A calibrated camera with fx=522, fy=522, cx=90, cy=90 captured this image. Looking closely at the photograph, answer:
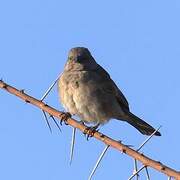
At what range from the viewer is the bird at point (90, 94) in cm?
715

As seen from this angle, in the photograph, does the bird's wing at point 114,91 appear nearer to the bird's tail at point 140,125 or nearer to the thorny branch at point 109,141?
the bird's tail at point 140,125

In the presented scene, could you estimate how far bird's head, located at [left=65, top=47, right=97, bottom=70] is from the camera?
7.70 meters

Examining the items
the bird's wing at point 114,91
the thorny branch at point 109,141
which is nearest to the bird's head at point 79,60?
the bird's wing at point 114,91

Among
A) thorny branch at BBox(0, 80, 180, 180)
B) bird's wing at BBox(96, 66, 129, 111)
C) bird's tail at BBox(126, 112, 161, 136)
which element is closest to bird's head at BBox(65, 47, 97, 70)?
bird's wing at BBox(96, 66, 129, 111)

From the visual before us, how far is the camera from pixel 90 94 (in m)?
7.19

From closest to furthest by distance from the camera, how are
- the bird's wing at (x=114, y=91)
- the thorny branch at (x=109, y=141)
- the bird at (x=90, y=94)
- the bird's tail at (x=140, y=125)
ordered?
the thorny branch at (x=109, y=141) < the bird's tail at (x=140, y=125) < the bird at (x=90, y=94) < the bird's wing at (x=114, y=91)

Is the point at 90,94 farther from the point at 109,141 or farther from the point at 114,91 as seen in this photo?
the point at 109,141

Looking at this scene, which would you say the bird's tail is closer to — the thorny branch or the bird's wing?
the bird's wing

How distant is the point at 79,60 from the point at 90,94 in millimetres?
792

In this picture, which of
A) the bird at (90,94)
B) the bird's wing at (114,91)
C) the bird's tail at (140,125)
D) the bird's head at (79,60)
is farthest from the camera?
the bird's head at (79,60)

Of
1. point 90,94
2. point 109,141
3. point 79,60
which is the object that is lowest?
point 109,141

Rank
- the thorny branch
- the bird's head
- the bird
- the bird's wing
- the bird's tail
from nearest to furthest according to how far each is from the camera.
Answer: the thorny branch
the bird's tail
the bird
the bird's wing
the bird's head

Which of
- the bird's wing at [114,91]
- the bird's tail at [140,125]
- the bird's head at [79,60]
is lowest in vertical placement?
the bird's tail at [140,125]

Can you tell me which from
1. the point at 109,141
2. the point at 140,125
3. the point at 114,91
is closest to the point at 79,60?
the point at 114,91
